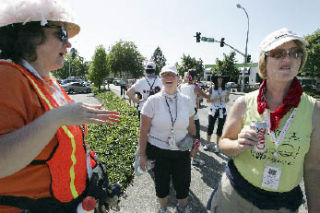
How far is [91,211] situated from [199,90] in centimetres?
436

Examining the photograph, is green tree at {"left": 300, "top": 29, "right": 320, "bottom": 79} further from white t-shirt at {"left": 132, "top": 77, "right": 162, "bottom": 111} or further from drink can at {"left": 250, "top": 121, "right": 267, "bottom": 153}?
drink can at {"left": 250, "top": 121, "right": 267, "bottom": 153}

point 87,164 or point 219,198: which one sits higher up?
point 87,164

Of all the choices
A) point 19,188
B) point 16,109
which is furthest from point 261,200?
point 16,109

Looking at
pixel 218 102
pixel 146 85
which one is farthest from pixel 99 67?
pixel 218 102

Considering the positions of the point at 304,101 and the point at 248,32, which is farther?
the point at 248,32

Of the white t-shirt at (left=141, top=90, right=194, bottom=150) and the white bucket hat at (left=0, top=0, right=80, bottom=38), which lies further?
the white t-shirt at (left=141, top=90, right=194, bottom=150)

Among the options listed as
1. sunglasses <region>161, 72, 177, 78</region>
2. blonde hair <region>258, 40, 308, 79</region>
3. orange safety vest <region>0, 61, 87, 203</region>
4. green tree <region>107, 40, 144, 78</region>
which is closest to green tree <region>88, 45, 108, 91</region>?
green tree <region>107, 40, 144, 78</region>

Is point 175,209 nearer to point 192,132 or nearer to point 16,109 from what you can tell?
point 192,132

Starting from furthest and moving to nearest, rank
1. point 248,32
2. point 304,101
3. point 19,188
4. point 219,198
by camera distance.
Result: point 248,32
point 219,198
point 304,101
point 19,188

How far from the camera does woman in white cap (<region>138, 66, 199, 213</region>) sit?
288 cm

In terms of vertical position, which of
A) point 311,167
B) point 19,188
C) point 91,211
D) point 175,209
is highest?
point 19,188

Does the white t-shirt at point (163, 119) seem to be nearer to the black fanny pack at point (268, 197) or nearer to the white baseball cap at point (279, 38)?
the black fanny pack at point (268, 197)

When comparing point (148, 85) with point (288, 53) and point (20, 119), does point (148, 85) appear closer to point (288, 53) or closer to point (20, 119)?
point (288, 53)

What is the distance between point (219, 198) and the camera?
75.9 inches
